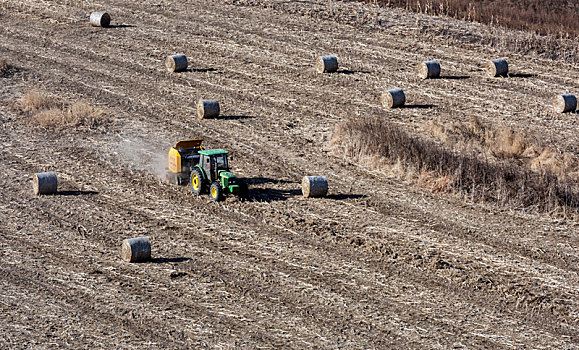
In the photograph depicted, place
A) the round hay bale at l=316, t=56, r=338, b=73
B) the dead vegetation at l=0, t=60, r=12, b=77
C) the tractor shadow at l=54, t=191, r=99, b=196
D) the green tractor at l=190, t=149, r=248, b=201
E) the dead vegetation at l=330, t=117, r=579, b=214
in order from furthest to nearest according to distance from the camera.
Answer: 1. the dead vegetation at l=0, t=60, r=12, b=77
2. the round hay bale at l=316, t=56, r=338, b=73
3. the tractor shadow at l=54, t=191, r=99, b=196
4. the dead vegetation at l=330, t=117, r=579, b=214
5. the green tractor at l=190, t=149, r=248, b=201

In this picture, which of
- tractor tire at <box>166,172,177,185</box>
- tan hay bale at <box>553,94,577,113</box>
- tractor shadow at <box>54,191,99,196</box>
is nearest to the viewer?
tractor shadow at <box>54,191,99,196</box>

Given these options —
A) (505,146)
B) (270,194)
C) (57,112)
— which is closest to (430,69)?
(505,146)

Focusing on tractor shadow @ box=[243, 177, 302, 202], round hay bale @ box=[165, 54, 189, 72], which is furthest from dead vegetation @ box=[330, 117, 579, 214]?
round hay bale @ box=[165, 54, 189, 72]

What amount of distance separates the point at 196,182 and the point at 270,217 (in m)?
2.63

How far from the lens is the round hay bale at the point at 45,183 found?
21625 mm

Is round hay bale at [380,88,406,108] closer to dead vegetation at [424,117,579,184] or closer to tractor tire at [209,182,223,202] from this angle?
dead vegetation at [424,117,579,184]

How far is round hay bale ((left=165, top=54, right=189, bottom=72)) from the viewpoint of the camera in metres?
32.8

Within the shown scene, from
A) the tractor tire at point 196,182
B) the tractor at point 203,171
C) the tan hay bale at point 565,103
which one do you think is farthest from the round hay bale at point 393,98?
the tractor tire at point 196,182

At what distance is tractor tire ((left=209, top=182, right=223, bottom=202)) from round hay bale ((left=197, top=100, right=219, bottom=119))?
22.7 feet

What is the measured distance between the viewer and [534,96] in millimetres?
30312

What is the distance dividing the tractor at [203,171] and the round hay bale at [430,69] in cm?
1271

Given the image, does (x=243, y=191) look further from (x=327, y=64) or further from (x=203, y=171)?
(x=327, y=64)

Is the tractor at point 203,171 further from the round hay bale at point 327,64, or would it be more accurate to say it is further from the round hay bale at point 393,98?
the round hay bale at point 327,64

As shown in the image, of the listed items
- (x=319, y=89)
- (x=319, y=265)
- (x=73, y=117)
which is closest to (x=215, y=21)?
(x=319, y=89)
